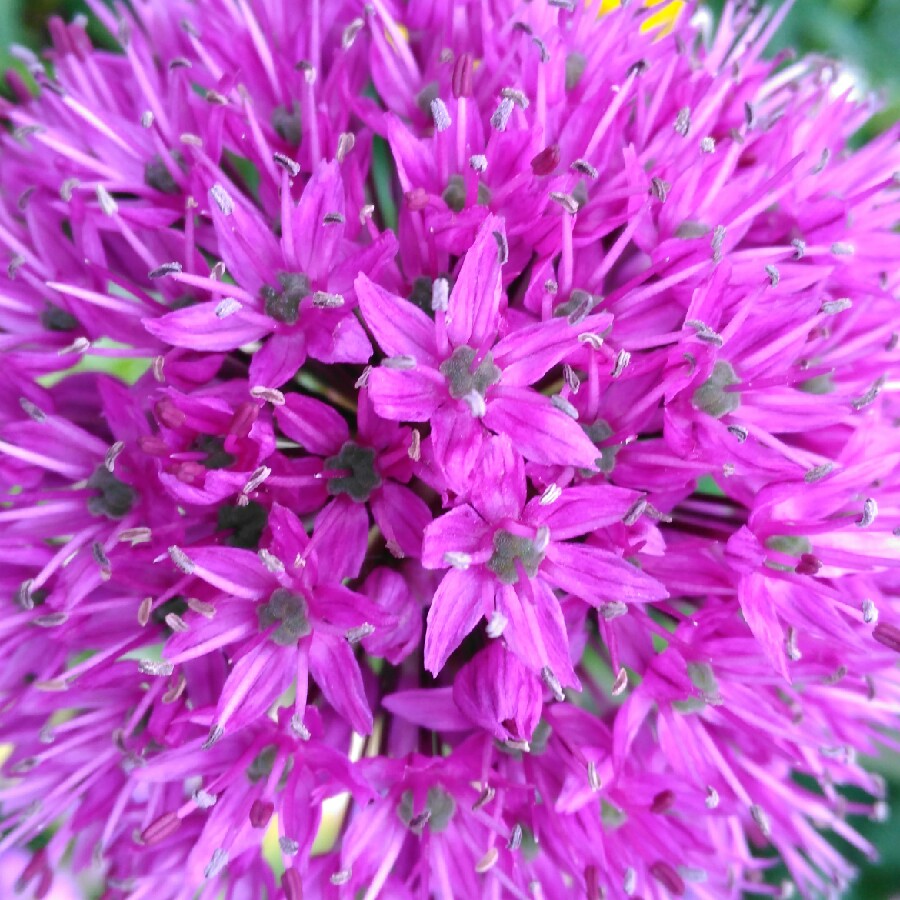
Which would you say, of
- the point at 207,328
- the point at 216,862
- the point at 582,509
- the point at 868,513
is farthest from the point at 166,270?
the point at 868,513

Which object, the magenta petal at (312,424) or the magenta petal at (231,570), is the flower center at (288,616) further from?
the magenta petal at (312,424)

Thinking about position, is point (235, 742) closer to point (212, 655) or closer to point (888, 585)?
point (212, 655)

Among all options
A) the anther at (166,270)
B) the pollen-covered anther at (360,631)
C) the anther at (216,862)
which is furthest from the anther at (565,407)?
the anther at (216,862)

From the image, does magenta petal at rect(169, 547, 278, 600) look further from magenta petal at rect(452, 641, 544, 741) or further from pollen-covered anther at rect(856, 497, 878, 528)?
pollen-covered anther at rect(856, 497, 878, 528)

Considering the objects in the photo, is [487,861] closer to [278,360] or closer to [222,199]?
[278,360]

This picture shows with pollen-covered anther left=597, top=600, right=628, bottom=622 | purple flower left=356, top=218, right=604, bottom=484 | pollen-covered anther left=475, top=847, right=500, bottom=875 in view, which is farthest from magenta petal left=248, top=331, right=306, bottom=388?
pollen-covered anther left=475, top=847, right=500, bottom=875
